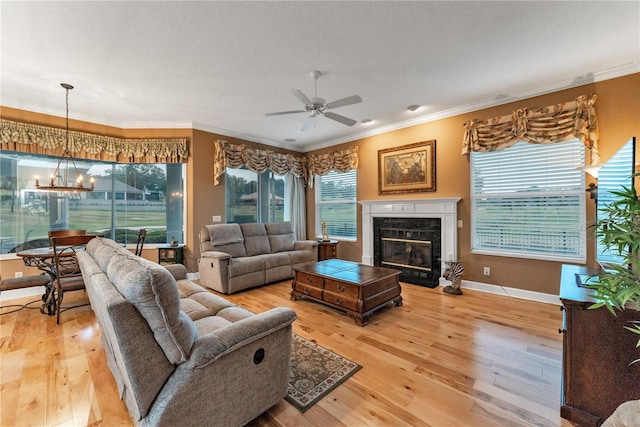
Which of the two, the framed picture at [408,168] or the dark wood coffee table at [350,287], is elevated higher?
the framed picture at [408,168]

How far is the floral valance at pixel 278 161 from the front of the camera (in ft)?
17.1

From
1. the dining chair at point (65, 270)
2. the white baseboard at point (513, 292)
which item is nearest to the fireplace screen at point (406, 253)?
the white baseboard at point (513, 292)

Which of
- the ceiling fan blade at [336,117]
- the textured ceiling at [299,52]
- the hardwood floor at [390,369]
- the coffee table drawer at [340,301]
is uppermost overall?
the textured ceiling at [299,52]

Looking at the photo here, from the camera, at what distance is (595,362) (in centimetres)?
158

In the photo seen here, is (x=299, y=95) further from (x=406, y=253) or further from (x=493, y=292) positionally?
(x=493, y=292)

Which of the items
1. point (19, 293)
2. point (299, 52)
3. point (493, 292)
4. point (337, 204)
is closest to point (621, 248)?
point (299, 52)

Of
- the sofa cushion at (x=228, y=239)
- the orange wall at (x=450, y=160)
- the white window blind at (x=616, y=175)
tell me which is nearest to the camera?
the white window blind at (x=616, y=175)

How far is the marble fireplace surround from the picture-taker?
4.36 meters

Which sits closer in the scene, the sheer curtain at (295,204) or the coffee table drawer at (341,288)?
the coffee table drawer at (341,288)

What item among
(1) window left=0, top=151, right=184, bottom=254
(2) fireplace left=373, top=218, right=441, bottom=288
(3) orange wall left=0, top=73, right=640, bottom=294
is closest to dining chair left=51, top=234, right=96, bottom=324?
(1) window left=0, top=151, right=184, bottom=254

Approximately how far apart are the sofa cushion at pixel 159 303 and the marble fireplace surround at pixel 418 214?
411cm

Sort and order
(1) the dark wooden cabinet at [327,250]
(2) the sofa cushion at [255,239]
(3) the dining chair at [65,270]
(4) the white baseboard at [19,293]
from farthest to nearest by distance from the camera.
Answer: (1) the dark wooden cabinet at [327,250] < (2) the sofa cushion at [255,239] < (4) the white baseboard at [19,293] < (3) the dining chair at [65,270]

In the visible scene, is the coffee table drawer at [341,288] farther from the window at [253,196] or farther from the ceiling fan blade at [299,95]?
the window at [253,196]

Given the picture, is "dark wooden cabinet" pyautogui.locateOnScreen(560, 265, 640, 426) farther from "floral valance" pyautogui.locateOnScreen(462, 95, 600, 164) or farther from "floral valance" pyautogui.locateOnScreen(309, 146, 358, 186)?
"floral valance" pyautogui.locateOnScreen(309, 146, 358, 186)
